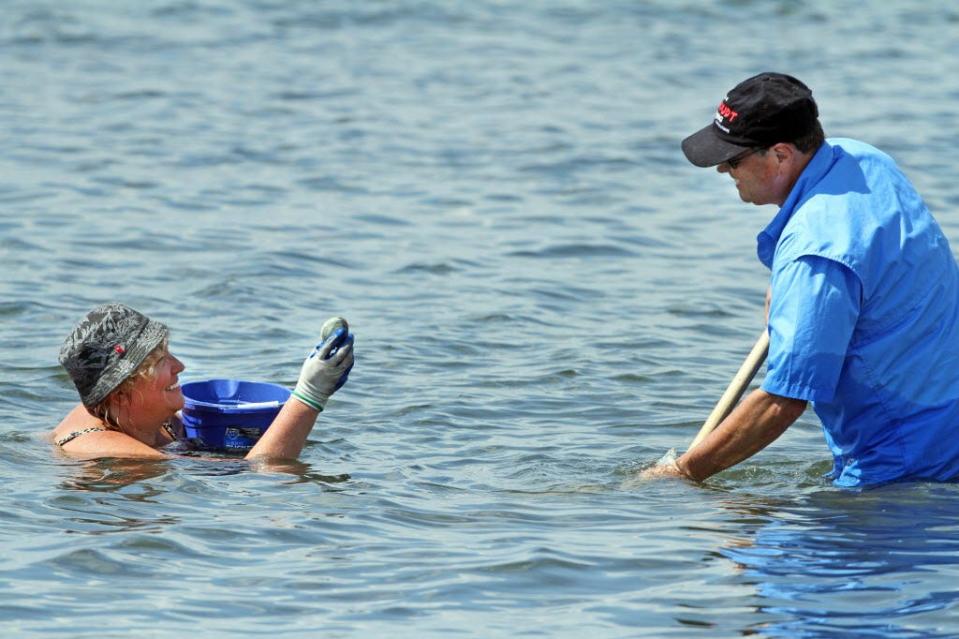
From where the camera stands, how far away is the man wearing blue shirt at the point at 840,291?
226 inches

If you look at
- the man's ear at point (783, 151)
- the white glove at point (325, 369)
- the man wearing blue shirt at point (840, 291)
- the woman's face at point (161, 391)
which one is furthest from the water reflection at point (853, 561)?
the woman's face at point (161, 391)

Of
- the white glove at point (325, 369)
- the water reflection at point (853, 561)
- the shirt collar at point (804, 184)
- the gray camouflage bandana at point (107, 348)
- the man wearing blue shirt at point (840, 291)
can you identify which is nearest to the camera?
the water reflection at point (853, 561)

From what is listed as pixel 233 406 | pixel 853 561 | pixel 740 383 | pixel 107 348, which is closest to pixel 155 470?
pixel 233 406

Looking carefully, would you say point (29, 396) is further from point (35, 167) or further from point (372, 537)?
point (35, 167)

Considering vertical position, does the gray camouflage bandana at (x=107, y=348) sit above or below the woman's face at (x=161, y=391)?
above

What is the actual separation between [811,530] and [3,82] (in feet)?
47.1

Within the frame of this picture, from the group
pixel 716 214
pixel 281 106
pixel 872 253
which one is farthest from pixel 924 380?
pixel 281 106

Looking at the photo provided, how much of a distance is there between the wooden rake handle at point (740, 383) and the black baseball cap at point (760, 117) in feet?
2.62

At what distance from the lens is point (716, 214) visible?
14055 millimetres

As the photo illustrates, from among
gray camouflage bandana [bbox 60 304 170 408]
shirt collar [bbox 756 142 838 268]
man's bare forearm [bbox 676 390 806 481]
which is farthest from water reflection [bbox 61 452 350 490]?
shirt collar [bbox 756 142 838 268]

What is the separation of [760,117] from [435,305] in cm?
544

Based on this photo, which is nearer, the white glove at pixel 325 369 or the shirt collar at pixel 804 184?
the shirt collar at pixel 804 184

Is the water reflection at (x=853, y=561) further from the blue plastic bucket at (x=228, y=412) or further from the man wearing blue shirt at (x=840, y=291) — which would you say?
the blue plastic bucket at (x=228, y=412)

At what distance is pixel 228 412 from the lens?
24.0 ft
